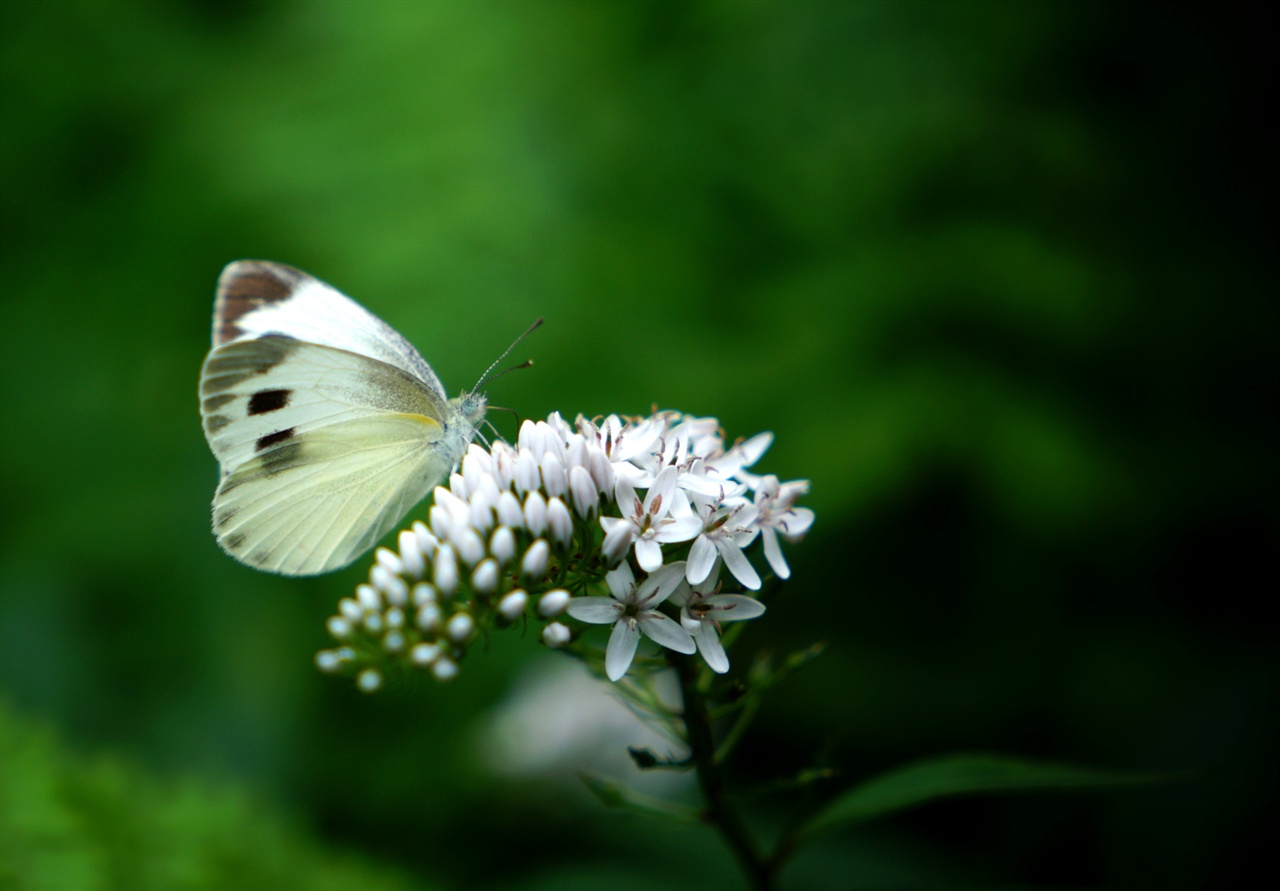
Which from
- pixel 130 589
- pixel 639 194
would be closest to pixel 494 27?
pixel 639 194

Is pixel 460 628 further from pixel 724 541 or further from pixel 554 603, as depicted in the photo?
pixel 724 541

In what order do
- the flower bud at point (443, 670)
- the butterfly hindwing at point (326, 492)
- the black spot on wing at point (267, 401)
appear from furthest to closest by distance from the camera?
the black spot on wing at point (267, 401) < the butterfly hindwing at point (326, 492) < the flower bud at point (443, 670)

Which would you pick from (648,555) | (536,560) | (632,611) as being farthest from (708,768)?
(536,560)

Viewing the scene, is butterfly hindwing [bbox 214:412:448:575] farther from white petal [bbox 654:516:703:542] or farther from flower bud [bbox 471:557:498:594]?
white petal [bbox 654:516:703:542]

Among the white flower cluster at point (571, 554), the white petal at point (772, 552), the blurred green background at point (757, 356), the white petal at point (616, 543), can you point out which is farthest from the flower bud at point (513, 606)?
the blurred green background at point (757, 356)

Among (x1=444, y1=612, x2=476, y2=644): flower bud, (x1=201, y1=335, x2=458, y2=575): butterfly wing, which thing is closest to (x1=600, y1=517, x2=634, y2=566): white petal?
(x1=444, y1=612, x2=476, y2=644): flower bud

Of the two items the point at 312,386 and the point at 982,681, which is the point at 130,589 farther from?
the point at 982,681

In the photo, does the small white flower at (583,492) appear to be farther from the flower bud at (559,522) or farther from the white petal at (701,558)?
the white petal at (701,558)
